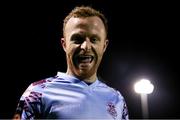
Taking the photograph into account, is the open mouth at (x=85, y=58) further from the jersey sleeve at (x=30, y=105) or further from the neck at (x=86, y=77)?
the jersey sleeve at (x=30, y=105)

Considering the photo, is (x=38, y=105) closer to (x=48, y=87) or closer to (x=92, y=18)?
(x=48, y=87)

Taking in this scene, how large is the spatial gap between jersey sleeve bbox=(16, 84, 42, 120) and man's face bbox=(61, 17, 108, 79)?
31 centimetres

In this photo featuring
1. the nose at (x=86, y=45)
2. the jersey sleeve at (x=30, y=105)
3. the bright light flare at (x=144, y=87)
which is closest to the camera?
the jersey sleeve at (x=30, y=105)

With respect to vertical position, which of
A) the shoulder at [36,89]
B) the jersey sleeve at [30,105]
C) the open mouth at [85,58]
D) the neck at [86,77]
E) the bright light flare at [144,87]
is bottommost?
the bright light flare at [144,87]

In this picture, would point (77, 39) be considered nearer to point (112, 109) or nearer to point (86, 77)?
point (86, 77)

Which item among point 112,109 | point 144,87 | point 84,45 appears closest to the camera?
point 84,45

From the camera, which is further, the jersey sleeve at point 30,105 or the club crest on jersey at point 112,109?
the club crest on jersey at point 112,109

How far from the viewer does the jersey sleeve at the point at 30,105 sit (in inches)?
99.2

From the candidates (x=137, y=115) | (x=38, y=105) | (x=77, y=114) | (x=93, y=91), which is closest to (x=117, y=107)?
(x=93, y=91)

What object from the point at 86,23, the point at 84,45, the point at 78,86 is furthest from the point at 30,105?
the point at 86,23

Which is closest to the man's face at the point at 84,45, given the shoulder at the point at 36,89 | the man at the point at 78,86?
the man at the point at 78,86

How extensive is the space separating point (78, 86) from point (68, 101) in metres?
0.16

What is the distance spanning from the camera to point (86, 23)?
2.74 metres

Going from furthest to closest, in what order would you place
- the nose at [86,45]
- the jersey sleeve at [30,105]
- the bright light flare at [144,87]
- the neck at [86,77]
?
the bright light flare at [144,87] < the neck at [86,77] < the nose at [86,45] < the jersey sleeve at [30,105]
